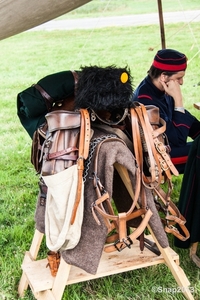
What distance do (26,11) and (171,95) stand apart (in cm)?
162

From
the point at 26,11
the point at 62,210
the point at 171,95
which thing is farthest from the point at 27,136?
the point at 62,210

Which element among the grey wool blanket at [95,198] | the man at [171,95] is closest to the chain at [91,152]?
the grey wool blanket at [95,198]

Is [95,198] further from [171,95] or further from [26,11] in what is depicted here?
[171,95]

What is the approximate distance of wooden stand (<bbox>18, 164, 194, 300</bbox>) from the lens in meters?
2.34

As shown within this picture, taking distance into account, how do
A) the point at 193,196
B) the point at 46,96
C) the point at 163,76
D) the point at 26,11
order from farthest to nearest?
the point at 163,76
the point at 193,196
the point at 46,96
the point at 26,11

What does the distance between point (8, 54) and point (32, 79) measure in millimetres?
3039

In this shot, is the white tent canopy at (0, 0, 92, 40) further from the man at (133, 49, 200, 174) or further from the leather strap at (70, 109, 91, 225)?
the man at (133, 49, 200, 174)

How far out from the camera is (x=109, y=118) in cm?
231

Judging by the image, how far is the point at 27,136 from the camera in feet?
18.8

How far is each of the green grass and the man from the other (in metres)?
0.58

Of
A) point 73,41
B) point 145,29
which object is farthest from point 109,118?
point 145,29

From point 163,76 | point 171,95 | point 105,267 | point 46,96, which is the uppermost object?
point 46,96

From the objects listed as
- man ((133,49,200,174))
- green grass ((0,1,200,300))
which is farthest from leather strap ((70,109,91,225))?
man ((133,49,200,174))

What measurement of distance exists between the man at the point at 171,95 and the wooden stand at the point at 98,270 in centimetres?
114
